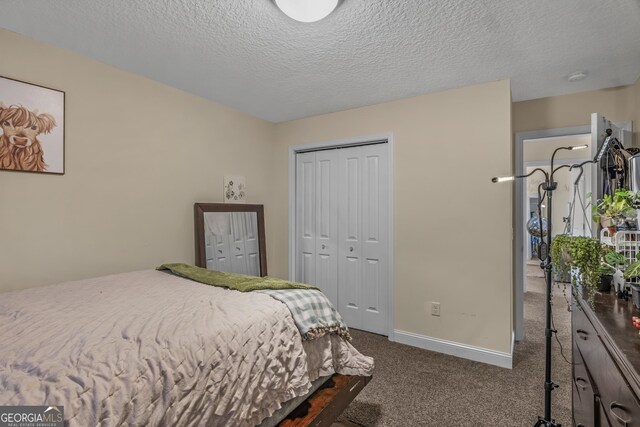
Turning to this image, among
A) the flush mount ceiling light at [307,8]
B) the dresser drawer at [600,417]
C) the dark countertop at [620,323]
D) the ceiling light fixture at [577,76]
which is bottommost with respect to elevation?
the dresser drawer at [600,417]

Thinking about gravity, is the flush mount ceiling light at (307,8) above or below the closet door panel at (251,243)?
above

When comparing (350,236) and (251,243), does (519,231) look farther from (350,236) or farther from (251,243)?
(251,243)

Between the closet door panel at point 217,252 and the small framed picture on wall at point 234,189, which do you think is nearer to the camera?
the closet door panel at point 217,252

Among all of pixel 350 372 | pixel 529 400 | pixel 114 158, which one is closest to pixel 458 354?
pixel 529 400

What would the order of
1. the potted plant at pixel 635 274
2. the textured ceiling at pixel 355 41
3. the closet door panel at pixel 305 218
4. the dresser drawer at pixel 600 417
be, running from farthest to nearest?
the closet door panel at pixel 305 218 < the textured ceiling at pixel 355 41 < the potted plant at pixel 635 274 < the dresser drawer at pixel 600 417

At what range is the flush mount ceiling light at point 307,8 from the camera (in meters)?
1.60

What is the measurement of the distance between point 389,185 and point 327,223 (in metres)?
0.89

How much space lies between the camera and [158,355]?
110cm

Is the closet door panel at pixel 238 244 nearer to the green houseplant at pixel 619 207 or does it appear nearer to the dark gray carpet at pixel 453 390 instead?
the dark gray carpet at pixel 453 390

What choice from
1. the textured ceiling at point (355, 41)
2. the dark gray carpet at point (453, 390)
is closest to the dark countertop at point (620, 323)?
the dark gray carpet at point (453, 390)

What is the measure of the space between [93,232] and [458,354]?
321 cm

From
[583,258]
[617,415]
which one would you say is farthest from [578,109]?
[617,415]

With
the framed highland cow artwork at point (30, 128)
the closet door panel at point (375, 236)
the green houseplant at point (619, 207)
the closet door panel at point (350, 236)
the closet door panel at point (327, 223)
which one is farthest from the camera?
the closet door panel at point (327, 223)

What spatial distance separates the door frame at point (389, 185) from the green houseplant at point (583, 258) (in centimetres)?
169
